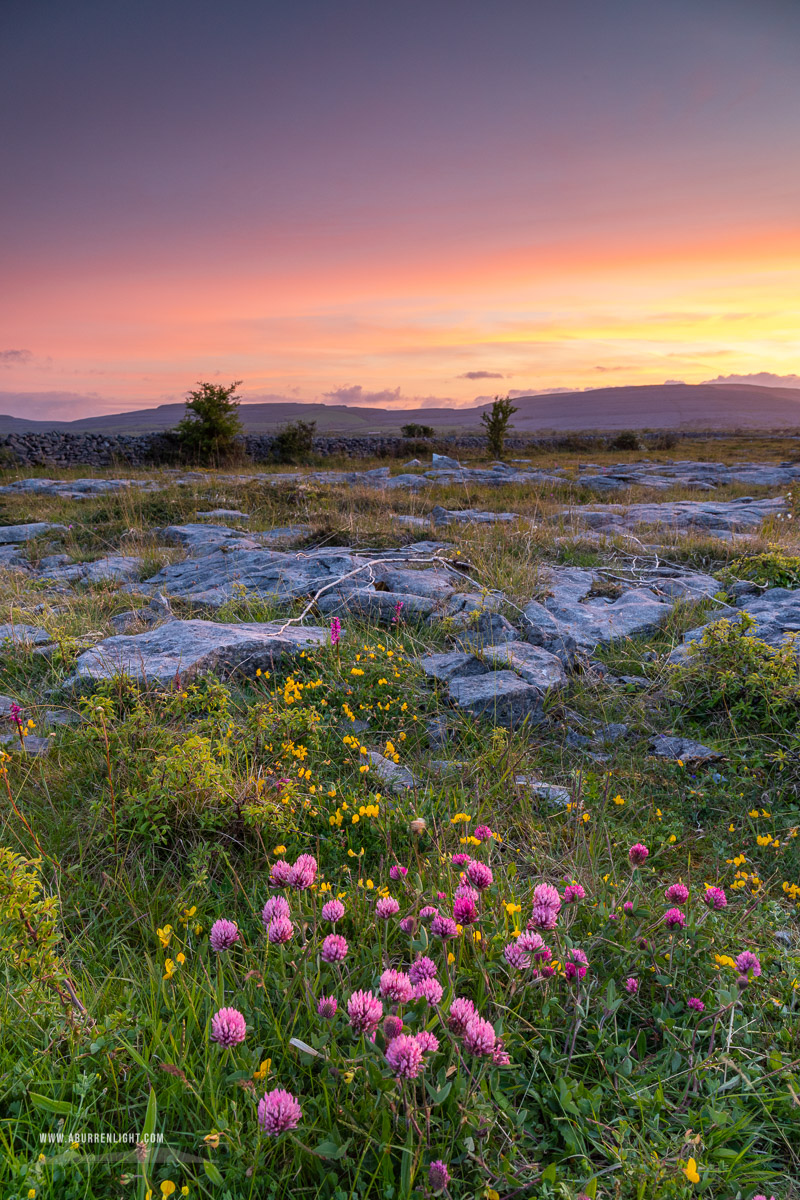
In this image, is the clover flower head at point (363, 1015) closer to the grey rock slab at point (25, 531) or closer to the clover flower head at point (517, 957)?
the clover flower head at point (517, 957)

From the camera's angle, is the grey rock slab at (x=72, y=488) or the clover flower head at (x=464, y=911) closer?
the clover flower head at (x=464, y=911)

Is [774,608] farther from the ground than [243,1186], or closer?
farther from the ground

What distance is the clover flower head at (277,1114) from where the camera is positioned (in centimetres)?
113

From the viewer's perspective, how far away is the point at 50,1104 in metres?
1.33

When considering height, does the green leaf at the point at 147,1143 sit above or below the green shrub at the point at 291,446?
below

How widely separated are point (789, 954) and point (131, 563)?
737cm

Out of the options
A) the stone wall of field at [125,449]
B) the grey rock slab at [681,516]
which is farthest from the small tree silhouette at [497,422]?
the grey rock slab at [681,516]

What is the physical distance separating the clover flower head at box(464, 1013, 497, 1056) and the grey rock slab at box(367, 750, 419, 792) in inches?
60.7

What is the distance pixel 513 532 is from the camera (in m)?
8.06

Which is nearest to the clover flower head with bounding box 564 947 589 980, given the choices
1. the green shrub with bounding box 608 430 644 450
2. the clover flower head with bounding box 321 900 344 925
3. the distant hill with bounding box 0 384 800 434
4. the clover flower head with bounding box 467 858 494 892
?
the clover flower head with bounding box 467 858 494 892

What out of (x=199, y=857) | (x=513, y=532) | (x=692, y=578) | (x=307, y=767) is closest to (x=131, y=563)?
(x=513, y=532)

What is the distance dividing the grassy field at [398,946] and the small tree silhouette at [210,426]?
802 inches

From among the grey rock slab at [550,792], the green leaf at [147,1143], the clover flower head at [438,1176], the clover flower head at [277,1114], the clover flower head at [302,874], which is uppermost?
the clover flower head at [302,874]

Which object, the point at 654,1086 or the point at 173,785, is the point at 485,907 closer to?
the point at 654,1086
